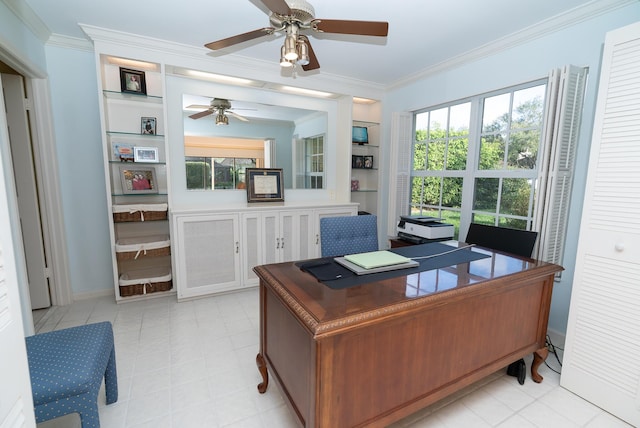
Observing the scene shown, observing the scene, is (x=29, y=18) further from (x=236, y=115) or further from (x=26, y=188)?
(x=236, y=115)

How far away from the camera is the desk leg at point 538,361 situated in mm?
1859

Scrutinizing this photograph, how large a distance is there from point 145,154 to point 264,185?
4.05 feet

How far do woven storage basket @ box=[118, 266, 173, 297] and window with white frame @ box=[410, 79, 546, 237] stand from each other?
296 cm

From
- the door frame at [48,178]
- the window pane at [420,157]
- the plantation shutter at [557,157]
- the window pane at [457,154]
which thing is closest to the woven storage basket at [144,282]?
the door frame at [48,178]

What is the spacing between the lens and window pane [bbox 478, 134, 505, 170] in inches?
110

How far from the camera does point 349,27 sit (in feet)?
5.66

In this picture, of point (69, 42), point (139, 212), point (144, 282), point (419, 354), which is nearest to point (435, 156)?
point (419, 354)

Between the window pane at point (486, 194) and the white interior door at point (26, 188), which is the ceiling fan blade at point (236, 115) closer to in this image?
the white interior door at point (26, 188)

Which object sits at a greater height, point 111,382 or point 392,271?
point 392,271

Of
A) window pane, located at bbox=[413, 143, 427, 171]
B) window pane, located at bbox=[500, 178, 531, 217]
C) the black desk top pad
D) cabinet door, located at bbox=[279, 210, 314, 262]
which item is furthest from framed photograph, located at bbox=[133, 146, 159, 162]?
window pane, located at bbox=[500, 178, 531, 217]

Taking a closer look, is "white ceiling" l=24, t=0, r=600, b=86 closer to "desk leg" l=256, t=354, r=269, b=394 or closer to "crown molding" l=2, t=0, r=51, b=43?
"crown molding" l=2, t=0, r=51, b=43

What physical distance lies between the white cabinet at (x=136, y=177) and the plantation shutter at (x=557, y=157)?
327 cm

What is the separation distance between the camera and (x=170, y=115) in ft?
10.0

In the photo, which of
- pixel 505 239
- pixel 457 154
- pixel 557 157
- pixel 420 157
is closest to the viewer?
pixel 557 157
